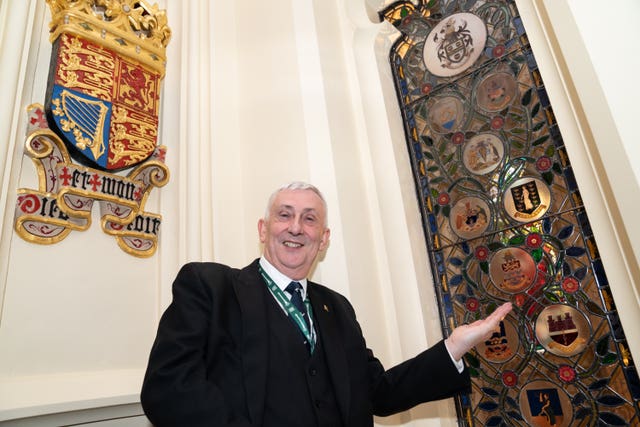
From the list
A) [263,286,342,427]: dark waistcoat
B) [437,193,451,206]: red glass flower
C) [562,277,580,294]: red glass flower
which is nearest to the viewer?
[263,286,342,427]: dark waistcoat

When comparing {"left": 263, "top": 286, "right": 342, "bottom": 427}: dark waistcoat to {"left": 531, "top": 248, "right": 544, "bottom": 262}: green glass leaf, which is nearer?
{"left": 263, "top": 286, "right": 342, "bottom": 427}: dark waistcoat

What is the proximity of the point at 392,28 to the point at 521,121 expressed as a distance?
1148 mm

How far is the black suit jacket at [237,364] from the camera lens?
3.53ft

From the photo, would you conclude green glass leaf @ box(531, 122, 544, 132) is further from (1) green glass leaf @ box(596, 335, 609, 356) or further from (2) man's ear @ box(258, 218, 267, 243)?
(2) man's ear @ box(258, 218, 267, 243)

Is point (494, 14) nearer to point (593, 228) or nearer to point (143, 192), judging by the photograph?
point (593, 228)

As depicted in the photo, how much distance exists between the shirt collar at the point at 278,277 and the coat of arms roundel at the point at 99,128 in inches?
28.8

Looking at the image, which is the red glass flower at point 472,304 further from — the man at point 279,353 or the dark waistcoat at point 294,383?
the dark waistcoat at point 294,383

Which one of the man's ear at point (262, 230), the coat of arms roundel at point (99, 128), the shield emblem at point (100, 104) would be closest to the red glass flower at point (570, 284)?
the man's ear at point (262, 230)

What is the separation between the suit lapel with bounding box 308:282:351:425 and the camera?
4.27 feet

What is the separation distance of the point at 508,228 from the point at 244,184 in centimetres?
147

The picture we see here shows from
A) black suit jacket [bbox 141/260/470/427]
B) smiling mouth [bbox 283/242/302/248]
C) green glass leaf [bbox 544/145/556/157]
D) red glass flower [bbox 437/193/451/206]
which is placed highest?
green glass leaf [bbox 544/145/556/157]

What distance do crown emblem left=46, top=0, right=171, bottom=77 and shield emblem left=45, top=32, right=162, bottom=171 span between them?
0.04 m

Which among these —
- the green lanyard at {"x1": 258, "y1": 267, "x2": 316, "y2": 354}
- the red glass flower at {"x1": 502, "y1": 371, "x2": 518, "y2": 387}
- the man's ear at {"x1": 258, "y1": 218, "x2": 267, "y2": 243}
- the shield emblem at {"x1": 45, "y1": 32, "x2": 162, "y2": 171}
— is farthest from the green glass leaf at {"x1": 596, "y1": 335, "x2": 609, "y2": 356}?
the shield emblem at {"x1": 45, "y1": 32, "x2": 162, "y2": 171}

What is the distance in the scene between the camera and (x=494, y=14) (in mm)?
2279
